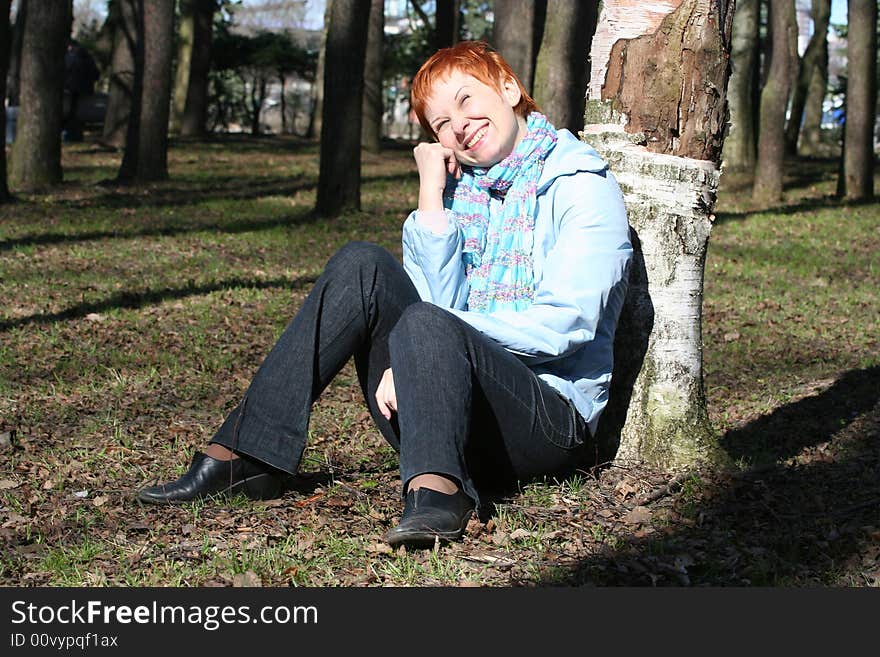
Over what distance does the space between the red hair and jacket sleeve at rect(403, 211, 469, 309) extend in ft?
1.41

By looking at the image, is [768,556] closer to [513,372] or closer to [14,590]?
[513,372]

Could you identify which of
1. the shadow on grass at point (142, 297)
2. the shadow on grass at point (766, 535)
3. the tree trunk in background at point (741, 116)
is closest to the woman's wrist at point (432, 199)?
the shadow on grass at point (766, 535)

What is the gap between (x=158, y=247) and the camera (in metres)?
10.2

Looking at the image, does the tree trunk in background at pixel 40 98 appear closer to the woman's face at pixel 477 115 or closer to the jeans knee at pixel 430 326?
the woman's face at pixel 477 115

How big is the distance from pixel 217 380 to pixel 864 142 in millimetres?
11040

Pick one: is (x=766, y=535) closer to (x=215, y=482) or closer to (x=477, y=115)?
(x=477, y=115)

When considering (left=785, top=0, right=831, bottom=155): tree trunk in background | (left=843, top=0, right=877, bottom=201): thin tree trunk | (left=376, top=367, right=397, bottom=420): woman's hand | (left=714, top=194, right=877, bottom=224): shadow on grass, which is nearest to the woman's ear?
(left=376, top=367, right=397, bottom=420): woman's hand

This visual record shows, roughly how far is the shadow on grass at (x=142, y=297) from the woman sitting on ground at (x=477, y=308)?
4182mm

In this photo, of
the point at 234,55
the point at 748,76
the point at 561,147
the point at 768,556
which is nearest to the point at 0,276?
the point at 561,147

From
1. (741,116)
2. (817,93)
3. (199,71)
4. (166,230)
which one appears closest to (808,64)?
(817,93)

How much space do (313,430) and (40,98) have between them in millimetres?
8869

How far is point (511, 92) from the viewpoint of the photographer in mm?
3607

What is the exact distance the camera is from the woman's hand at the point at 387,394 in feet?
11.4

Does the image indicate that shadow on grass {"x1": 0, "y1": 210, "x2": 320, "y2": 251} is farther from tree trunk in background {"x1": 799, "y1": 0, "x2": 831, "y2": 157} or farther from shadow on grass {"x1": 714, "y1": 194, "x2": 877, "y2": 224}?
tree trunk in background {"x1": 799, "y1": 0, "x2": 831, "y2": 157}
